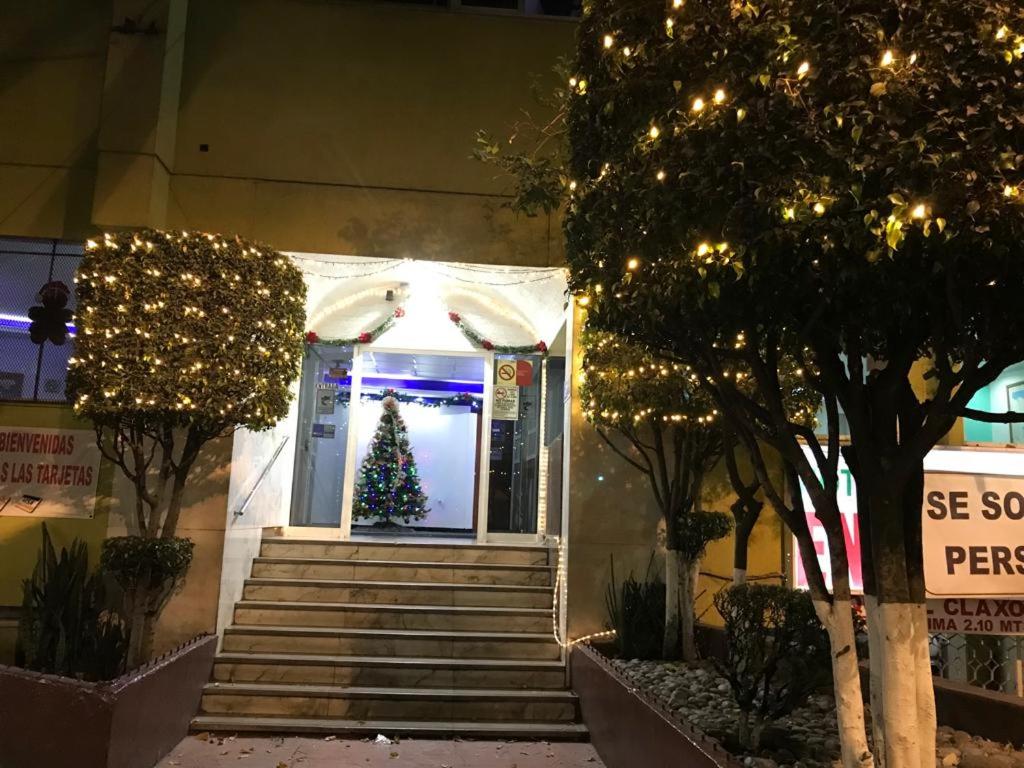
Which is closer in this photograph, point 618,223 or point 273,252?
point 618,223

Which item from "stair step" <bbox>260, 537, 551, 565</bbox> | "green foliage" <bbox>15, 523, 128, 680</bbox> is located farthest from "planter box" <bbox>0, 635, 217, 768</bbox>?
"stair step" <bbox>260, 537, 551, 565</bbox>

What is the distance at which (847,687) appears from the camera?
2854 millimetres

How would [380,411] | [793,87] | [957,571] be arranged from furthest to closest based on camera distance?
[380,411] < [957,571] < [793,87]

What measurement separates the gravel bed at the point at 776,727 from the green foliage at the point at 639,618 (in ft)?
0.70

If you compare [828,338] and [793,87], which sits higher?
[793,87]

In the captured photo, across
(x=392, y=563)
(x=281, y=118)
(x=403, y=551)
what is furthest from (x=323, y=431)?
(x=281, y=118)

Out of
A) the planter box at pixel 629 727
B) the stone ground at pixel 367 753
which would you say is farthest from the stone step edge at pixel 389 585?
the stone ground at pixel 367 753

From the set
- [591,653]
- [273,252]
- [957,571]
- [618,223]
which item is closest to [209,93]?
[273,252]

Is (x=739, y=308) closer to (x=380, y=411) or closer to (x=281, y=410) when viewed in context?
(x=281, y=410)

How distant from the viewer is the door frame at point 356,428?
8.55 m

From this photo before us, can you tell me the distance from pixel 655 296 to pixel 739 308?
317 mm

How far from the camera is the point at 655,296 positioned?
2.85 meters

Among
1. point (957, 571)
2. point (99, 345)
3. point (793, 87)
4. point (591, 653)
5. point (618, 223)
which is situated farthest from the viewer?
point (591, 653)

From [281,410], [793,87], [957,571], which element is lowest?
[957,571]
